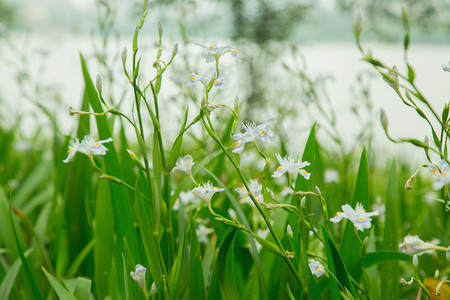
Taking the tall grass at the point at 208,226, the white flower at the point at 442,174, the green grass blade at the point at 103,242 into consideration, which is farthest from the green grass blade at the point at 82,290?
the white flower at the point at 442,174

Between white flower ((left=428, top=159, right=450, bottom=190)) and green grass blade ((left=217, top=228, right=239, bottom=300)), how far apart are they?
0.33 meters

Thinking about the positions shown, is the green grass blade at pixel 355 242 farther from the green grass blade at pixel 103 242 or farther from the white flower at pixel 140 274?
the green grass blade at pixel 103 242

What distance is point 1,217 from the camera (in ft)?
4.25

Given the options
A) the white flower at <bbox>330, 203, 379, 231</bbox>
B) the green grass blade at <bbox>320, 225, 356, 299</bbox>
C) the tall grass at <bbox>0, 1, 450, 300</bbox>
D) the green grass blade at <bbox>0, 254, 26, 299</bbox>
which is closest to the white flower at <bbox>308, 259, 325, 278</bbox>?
the tall grass at <bbox>0, 1, 450, 300</bbox>

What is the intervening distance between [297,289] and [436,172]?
1.23 ft

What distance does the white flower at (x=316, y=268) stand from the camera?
94cm

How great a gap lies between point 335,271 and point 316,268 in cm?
15

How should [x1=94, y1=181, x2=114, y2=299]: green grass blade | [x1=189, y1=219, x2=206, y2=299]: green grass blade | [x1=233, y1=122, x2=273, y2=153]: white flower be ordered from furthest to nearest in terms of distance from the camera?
[x1=94, y1=181, x2=114, y2=299]: green grass blade → [x1=189, y1=219, x2=206, y2=299]: green grass blade → [x1=233, y1=122, x2=273, y2=153]: white flower

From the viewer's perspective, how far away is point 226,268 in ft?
2.92

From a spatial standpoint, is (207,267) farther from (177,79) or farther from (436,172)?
(177,79)

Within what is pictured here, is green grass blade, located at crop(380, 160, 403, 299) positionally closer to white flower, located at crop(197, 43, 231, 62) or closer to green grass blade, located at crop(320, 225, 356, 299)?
green grass blade, located at crop(320, 225, 356, 299)

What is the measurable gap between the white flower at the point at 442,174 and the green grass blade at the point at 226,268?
0.33 m

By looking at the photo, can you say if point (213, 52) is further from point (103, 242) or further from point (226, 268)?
point (103, 242)

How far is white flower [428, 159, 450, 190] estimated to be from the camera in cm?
62
